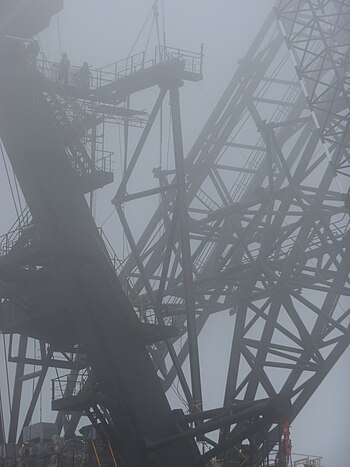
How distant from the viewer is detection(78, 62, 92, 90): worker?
46.4 metres

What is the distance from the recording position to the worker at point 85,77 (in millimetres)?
46375

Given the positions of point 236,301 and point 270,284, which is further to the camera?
point 236,301

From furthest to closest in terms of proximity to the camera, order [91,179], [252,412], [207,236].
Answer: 1. [207,236]
2. [91,179]
3. [252,412]

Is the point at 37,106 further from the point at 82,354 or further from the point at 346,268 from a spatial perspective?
the point at 346,268

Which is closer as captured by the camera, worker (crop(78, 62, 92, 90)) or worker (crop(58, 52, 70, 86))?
worker (crop(58, 52, 70, 86))

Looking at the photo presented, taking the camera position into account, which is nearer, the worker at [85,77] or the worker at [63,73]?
the worker at [63,73]

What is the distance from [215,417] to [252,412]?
173 cm

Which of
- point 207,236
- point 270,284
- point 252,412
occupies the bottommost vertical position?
point 252,412

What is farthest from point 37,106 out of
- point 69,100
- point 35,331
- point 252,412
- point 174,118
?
point 252,412

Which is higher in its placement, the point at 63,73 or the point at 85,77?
the point at 85,77

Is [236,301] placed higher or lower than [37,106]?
lower

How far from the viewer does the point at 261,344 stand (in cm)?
4469

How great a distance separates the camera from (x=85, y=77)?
46.5 m

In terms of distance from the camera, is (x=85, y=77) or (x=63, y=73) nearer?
(x=63, y=73)
